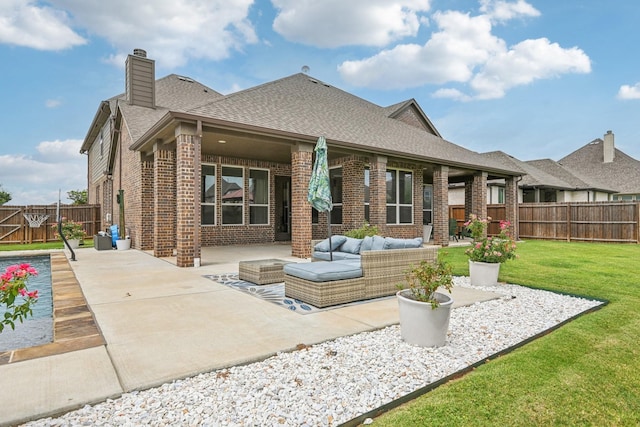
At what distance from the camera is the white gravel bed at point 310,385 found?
6.64ft

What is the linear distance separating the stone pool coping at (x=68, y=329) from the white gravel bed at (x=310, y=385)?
3.76 feet

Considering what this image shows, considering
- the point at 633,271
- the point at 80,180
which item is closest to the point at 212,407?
the point at 633,271

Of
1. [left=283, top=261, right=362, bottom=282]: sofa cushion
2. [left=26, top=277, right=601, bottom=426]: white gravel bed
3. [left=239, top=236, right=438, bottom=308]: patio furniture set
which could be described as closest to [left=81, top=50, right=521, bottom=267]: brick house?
[left=239, top=236, right=438, bottom=308]: patio furniture set

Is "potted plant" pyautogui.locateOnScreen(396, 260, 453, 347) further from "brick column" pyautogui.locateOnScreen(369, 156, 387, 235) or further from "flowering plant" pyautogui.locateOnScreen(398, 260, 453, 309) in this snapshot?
"brick column" pyautogui.locateOnScreen(369, 156, 387, 235)

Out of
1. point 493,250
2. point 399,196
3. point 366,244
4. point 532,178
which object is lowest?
point 493,250

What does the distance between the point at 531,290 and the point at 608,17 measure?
1021cm

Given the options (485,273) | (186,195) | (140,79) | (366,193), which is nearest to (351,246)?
(485,273)

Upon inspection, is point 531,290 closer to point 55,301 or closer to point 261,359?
point 261,359

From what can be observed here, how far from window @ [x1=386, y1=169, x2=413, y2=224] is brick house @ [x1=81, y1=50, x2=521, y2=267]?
4 centimetres

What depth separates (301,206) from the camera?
29.6 ft

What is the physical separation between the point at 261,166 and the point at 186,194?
550 centimetres

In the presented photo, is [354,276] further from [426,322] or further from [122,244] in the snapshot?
[122,244]

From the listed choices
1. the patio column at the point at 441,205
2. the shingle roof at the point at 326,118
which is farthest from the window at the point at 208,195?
the patio column at the point at 441,205

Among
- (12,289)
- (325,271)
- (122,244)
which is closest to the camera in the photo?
(12,289)
